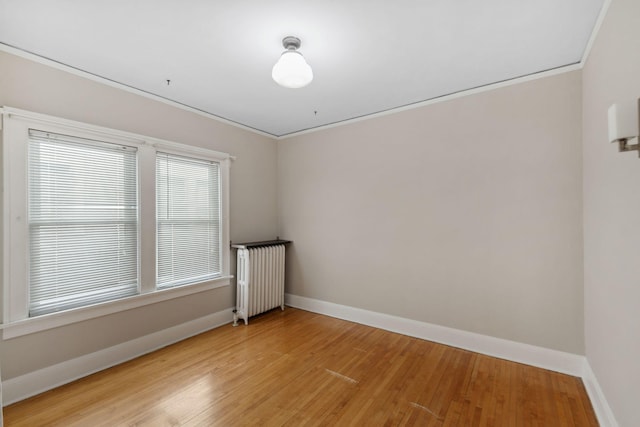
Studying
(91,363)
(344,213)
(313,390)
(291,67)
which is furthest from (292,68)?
(91,363)

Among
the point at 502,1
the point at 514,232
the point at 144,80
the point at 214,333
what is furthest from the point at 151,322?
the point at 502,1

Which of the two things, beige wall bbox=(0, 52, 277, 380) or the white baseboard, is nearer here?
the white baseboard

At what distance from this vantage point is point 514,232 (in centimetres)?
254

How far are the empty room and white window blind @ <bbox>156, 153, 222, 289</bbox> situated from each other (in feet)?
0.09

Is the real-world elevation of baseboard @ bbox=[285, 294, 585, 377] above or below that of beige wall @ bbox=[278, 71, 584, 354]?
below

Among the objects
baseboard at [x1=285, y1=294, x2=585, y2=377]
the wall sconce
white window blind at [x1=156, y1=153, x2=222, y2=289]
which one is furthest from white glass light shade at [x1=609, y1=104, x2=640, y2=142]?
white window blind at [x1=156, y1=153, x2=222, y2=289]

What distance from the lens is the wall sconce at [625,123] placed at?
99 centimetres

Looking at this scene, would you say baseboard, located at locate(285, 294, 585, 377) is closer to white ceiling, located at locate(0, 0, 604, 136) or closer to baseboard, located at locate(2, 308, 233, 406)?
baseboard, located at locate(2, 308, 233, 406)

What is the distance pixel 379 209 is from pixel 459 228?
92cm

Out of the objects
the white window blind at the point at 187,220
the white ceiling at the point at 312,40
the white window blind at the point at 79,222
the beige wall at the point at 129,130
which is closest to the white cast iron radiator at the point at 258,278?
the beige wall at the point at 129,130

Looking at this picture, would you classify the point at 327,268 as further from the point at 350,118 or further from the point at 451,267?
the point at 350,118

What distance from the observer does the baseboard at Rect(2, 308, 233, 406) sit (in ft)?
6.56

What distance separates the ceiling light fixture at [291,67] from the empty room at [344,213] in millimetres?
15

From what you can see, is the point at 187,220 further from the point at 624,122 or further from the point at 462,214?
the point at 624,122
